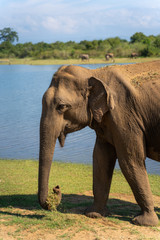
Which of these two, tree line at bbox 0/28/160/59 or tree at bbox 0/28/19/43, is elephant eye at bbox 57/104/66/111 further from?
tree at bbox 0/28/19/43

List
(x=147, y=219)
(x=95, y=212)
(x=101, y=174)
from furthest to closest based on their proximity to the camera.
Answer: (x=101, y=174), (x=95, y=212), (x=147, y=219)

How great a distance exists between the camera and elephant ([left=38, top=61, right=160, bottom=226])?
5.51 metres

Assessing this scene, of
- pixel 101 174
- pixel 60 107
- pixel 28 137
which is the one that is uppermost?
pixel 60 107

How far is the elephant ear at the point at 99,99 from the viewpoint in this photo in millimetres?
5566

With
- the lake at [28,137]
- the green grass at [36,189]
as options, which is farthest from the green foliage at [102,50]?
the green grass at [36,189]

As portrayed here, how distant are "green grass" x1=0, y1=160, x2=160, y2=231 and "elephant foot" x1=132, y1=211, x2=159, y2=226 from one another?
403mm

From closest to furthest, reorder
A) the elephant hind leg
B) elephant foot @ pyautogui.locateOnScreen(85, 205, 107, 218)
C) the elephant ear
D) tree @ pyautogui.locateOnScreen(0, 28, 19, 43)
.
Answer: the elephant ear → the elephant hind leg → elephant foot @ pyautogui.locateOnScreen(85, 205, 107, 218) → tree @ pyautogui.locateOnScreen(0, 28, 19, 43)

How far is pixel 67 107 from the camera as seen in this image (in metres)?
5.60

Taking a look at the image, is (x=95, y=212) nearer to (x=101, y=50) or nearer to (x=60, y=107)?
(x=60, y=107)

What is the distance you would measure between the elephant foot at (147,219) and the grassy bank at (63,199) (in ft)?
0.54

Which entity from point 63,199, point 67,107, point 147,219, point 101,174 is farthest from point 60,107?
point 63,199

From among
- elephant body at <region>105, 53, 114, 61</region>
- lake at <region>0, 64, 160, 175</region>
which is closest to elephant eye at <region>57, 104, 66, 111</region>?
lake at <region>0, 64, 160, 175</region>

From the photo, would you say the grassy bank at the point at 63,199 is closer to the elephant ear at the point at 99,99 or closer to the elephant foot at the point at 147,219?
the elephant foot at the point at 147,219

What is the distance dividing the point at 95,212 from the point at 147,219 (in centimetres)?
87
